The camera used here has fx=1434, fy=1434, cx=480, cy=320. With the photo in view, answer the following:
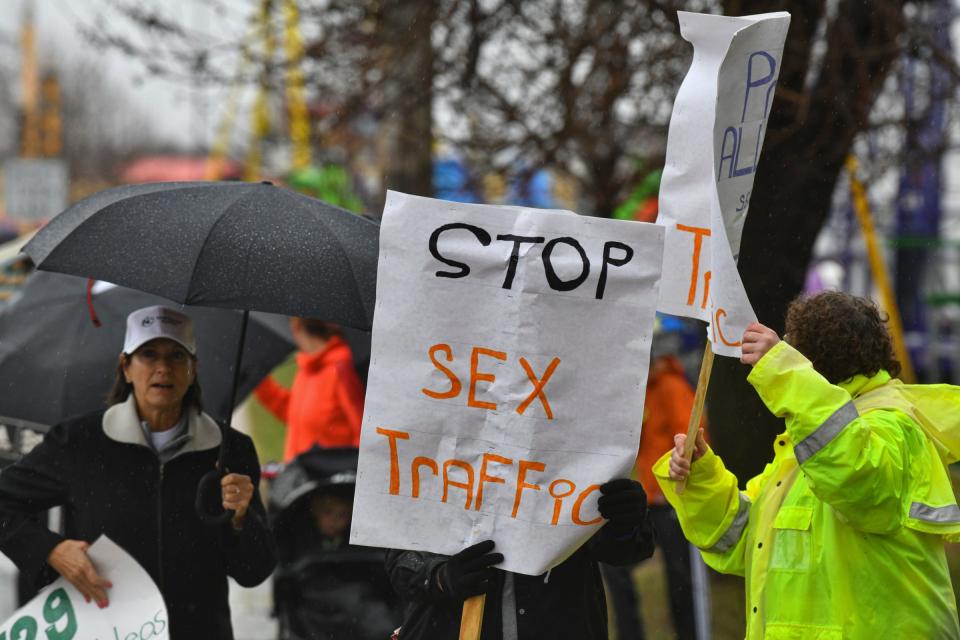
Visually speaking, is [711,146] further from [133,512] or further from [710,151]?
[133,512]

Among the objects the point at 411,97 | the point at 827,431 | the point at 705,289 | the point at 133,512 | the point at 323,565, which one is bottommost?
the point at 323,565

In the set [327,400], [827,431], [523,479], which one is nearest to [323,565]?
[327,400]

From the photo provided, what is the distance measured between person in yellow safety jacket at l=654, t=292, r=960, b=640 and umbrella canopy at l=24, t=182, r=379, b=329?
1.21 meters

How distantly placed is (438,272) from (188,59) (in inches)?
283

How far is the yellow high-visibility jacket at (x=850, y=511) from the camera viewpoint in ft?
11.3

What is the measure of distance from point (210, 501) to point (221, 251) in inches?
32.1

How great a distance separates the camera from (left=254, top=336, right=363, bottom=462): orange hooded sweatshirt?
7.68 metres

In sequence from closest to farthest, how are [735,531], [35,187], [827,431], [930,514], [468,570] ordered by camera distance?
1. [827,431]
2. [930,514]
3. [468,570]
4. [735,531]
5. [35,187]

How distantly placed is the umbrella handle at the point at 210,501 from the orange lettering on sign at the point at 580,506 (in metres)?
1.27

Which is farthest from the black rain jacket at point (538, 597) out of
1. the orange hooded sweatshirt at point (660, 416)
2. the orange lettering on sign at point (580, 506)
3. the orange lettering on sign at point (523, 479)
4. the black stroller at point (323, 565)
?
the orange hooded sweatshirt at point (660, 416)

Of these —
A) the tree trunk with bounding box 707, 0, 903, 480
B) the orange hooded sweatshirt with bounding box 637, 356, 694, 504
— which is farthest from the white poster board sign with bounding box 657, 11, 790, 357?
the orange hooded sweatshirt with bounding box 637, 356, 694, 504

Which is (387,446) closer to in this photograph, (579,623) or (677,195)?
(579,623)

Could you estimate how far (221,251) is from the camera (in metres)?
4.39

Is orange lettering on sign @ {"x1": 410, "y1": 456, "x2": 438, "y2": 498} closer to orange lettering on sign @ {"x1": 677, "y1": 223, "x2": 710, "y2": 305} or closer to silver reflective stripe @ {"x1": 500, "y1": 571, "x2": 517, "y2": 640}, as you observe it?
silver reflective stripe @ {"x1": 500, "y1": 571, "x2": 517, "y2": 640}
